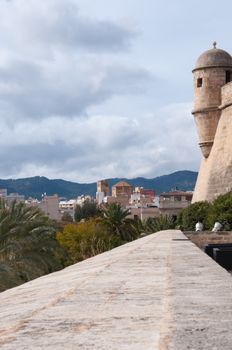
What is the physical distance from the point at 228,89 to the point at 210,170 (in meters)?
3.74

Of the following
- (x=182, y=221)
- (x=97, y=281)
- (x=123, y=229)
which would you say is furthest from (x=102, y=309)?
(x=123, y=229)

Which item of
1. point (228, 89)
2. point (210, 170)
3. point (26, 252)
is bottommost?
point (26, 252)

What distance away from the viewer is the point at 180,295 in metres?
2.76

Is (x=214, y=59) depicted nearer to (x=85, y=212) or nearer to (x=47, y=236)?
(x=47, y=236)

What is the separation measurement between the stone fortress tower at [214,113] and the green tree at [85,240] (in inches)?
235

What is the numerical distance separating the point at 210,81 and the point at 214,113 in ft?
4.85

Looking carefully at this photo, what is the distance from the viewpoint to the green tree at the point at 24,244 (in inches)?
685

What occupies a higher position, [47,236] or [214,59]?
[214,59]

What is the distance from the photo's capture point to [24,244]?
1870 cm

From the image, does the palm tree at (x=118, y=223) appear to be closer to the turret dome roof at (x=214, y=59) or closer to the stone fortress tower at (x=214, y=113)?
the stone fortress tower at (x=214, y=113)

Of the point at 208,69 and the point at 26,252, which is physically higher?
the point at 208,69

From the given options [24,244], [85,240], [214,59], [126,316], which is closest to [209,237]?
[24,244]

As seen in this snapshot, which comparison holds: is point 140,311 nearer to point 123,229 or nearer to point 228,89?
point 228,89

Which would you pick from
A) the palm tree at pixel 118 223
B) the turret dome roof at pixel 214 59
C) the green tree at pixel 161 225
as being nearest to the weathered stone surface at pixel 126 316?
the turret dome roof at pixel 214 59
